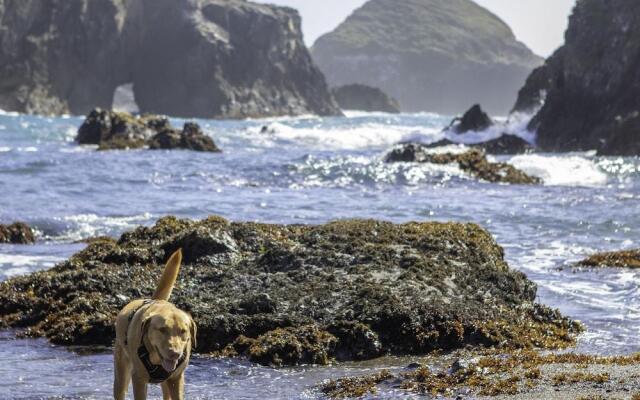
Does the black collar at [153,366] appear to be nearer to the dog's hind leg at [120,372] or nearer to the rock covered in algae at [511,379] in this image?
the dog's hind leg at [120,372]

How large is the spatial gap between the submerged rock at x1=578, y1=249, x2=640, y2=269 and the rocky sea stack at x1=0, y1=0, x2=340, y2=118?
110728 mm

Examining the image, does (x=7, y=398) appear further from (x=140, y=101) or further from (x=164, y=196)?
(x=140, y=101)

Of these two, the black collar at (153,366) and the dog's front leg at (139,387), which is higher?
the black collar at (153,366)

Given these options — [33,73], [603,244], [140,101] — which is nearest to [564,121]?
[603,244]

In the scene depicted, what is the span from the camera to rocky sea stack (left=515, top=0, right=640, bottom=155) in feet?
174

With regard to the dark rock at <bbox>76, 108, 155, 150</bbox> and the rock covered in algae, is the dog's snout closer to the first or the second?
the rock covered in algae

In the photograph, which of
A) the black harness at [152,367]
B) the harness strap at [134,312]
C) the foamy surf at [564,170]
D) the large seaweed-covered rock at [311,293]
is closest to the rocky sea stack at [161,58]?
the foamy surf at [564,170]

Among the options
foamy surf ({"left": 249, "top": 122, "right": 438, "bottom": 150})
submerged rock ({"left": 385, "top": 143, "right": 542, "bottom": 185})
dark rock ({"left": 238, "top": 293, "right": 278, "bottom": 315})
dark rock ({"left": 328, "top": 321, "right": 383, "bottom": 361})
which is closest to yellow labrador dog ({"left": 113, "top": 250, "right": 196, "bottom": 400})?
dark rock ({"left": 328, "top": 321, "right": 383, "bottom": 361})

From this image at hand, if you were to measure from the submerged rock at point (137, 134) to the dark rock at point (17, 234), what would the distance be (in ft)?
93.1

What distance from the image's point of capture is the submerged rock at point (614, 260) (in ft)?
48.6

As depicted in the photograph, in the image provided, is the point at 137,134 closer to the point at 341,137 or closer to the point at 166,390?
the point at 341,137

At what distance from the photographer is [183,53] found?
154 m

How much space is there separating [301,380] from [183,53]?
14907 cm

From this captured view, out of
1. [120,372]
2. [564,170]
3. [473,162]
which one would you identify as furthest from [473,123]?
[120,372]
